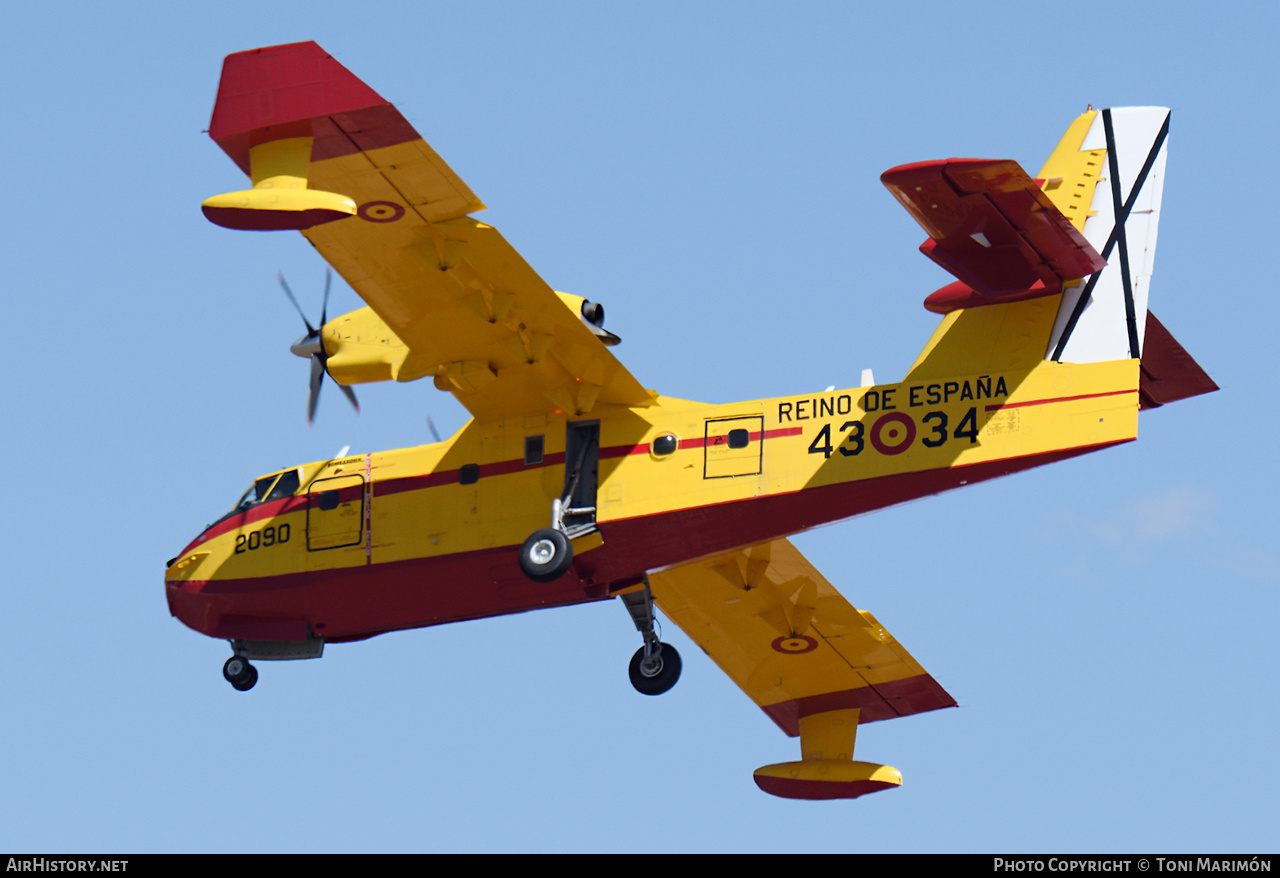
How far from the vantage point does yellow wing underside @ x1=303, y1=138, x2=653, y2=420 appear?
2281cm

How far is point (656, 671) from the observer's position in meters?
27.5

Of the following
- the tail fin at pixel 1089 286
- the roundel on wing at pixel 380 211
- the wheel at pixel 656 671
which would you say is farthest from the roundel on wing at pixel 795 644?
the roundel on wing at pixel 380 211

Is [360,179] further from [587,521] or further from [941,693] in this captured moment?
[941,693]

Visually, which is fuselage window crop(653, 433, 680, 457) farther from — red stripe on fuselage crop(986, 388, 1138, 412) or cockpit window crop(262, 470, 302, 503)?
cockpit window crop(262, 470, 302, 503)

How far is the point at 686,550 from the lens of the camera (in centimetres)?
2495

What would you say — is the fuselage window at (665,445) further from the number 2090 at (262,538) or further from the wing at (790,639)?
the number 2090 at (262,538)

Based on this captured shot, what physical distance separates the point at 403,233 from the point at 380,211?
47 centimetres

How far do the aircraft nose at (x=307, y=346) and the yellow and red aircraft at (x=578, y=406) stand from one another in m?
0.07

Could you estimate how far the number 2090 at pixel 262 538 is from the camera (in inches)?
1076

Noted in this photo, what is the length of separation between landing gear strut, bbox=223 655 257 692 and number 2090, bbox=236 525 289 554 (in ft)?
5.57

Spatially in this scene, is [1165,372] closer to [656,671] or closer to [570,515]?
[570,515]

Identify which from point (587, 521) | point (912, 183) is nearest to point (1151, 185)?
point (912, 183)

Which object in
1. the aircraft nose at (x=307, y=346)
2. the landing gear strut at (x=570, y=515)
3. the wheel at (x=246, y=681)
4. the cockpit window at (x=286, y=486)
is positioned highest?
the aircraft nose at (x=307, y=346)

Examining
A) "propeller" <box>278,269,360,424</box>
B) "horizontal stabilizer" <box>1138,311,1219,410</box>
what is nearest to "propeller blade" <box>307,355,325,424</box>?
"propeller" <box>278,269,360,424</box>
